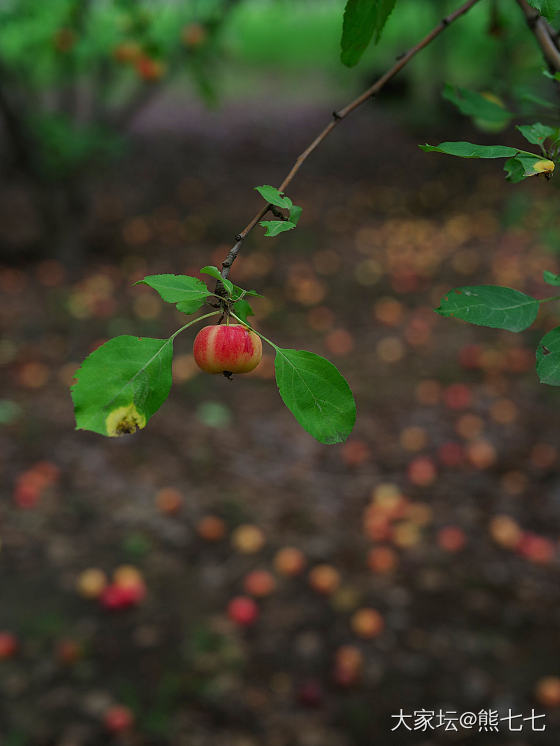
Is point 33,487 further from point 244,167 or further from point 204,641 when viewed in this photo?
point 244,167

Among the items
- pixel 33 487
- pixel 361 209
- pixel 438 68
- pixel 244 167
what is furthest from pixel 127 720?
pixel 438 68

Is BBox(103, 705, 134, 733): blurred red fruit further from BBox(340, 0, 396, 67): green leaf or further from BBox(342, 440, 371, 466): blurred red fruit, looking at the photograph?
BBox(340, 0, 396, 67): green leaf

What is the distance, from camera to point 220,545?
3016 mm

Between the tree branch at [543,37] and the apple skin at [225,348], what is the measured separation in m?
0.46

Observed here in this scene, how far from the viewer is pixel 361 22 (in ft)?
2.39

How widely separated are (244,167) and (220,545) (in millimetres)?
7377

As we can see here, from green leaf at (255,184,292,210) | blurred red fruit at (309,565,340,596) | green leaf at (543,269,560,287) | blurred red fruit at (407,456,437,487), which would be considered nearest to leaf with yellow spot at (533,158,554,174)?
green leaf at (543,269,560,287)

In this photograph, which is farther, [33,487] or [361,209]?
[361,209]

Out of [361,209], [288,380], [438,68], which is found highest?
[288,380]

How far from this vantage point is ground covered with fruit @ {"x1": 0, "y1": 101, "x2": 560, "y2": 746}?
2.32m

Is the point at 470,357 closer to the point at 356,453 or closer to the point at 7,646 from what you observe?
the point at 356,453

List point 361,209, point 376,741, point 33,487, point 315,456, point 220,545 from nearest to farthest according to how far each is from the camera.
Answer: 1. point 376,741
2. point 220,545
3. point 33,487
4. point 315,456
5. point 361,209

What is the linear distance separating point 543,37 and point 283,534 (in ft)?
8.35

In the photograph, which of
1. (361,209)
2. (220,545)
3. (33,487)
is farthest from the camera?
(361,209)
